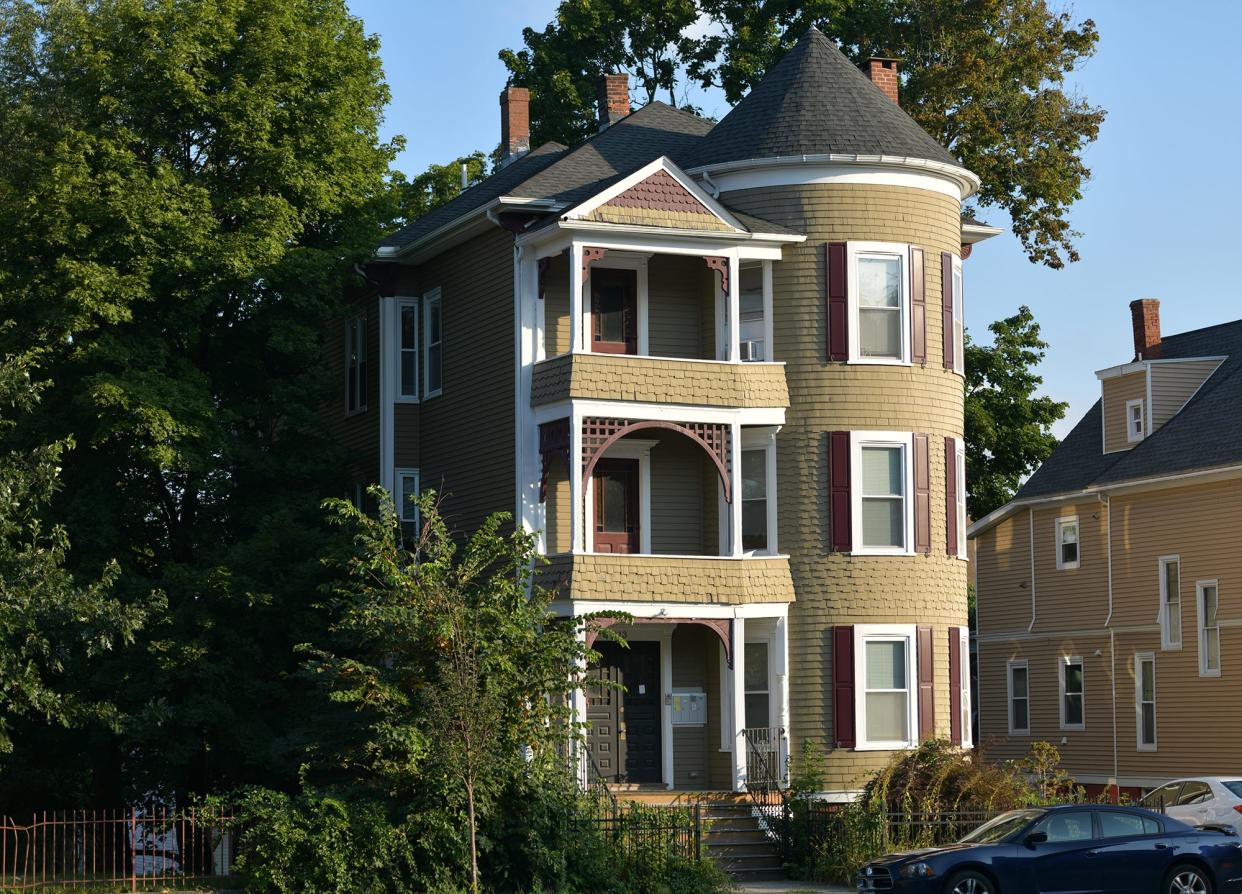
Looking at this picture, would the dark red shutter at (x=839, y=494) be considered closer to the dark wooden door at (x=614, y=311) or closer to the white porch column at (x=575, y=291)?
the dark wooden door at (x=614, y=311)

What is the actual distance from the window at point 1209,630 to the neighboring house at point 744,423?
822cm

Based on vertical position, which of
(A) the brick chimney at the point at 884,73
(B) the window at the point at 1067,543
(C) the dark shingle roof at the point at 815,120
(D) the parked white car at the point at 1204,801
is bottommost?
(D) the parked white car at the point at 1204,801

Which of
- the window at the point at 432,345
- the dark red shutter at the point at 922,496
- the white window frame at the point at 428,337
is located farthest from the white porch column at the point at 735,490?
the window at the point at 432,345

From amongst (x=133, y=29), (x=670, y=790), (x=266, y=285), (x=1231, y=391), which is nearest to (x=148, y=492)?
(x=266, y=285)

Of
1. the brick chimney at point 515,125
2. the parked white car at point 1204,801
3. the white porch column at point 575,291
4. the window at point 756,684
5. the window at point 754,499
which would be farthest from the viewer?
the brick chimney at point 515,125

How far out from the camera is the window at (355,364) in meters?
38.7

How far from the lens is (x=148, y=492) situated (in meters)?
35.3

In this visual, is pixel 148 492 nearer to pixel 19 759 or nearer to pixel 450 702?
pixel 19 759

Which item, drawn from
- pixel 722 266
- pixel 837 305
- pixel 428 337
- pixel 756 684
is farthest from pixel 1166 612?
pixel 428 337

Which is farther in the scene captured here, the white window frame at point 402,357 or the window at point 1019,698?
the window at point 1019,698

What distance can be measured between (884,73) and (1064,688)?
50.4 feet

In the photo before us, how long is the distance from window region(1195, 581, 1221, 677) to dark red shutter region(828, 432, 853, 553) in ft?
35.5

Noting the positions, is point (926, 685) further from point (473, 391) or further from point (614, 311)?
point (473, 391)

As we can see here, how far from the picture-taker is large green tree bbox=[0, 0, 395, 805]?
106ft
